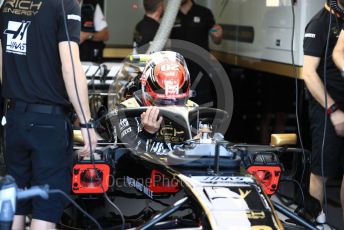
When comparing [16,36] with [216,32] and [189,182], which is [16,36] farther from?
[216,32]

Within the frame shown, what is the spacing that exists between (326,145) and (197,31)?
14.2ft

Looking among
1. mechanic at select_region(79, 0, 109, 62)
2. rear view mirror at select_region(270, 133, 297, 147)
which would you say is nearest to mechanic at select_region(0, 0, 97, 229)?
rear view mirror at select_region(270, 133, 297, 147)

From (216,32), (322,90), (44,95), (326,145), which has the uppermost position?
(44,95)

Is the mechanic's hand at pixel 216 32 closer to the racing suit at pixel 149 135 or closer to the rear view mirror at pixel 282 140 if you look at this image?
the racing suit at pixel 149 135

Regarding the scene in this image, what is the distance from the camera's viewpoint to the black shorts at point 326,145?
5594mm

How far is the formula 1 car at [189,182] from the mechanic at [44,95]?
0.20 metres

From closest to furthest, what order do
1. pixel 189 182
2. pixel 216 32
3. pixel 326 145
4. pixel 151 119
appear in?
pixel 189 182 < pixel 151 119 < pixel 326 145 < pixel 216 32

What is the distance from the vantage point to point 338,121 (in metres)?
5.43

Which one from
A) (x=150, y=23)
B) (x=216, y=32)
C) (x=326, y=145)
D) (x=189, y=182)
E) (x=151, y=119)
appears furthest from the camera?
(x=216, y=32)

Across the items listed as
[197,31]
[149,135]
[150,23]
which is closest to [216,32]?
[197,31]

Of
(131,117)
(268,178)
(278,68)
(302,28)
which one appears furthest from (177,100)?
(278,68)

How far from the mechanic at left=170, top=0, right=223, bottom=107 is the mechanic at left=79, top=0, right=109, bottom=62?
90cm

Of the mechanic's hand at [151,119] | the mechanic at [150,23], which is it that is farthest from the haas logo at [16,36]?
the mechanic at [150,23]

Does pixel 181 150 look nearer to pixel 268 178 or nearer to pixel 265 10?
pixel 268 178
